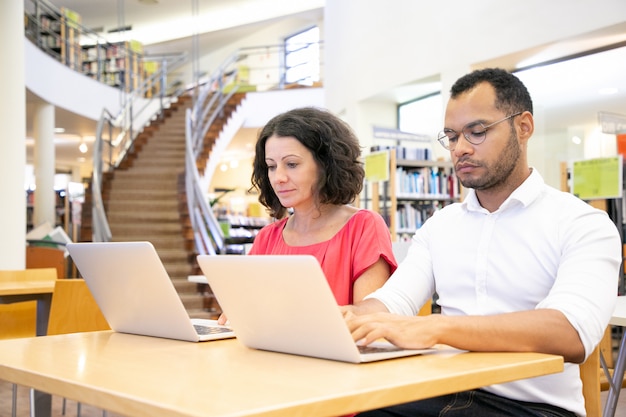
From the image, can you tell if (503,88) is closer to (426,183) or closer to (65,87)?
(426,183)

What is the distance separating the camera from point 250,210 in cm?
1772

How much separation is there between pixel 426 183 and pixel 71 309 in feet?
15.9

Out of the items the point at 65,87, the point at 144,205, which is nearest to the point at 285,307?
the point at 144,205

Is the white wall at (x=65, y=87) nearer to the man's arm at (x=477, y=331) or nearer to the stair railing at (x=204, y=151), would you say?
the stair railing at (x=204, y=151)

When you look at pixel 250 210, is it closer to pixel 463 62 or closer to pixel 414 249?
pixel 463 62

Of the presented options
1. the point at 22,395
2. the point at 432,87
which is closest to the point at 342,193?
the point at 22,395

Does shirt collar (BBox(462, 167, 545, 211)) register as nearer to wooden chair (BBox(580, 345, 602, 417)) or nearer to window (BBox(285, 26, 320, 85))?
wooden chair (BBox(580, 345, 602, 417))

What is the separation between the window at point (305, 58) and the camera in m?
15.9

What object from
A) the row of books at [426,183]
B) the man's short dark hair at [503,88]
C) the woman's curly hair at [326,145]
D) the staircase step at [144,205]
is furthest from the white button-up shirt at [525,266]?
the staircase step at [144,205]

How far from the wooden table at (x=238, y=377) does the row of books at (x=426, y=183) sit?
5.90m

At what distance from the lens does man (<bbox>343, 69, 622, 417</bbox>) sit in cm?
125

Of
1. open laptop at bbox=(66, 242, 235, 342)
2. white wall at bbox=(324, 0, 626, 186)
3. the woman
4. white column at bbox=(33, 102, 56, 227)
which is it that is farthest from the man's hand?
white column at bbox=(33, 102, 56, 227)

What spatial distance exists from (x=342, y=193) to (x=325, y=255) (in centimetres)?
20

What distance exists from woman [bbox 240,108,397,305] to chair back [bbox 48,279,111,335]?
4.06ft
